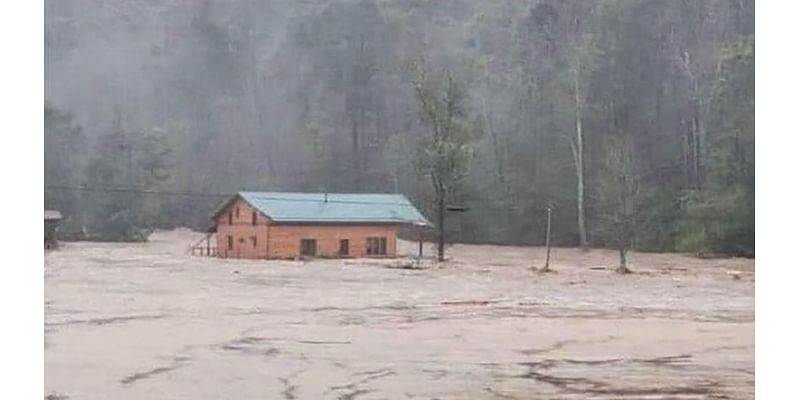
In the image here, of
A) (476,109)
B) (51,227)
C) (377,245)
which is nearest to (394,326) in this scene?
(377,245)

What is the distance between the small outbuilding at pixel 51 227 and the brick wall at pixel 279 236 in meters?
0.44

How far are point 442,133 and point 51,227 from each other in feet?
3.72

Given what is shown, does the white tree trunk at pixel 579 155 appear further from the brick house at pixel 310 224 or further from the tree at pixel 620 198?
the brick house at pixel 310 224

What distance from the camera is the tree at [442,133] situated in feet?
10.7

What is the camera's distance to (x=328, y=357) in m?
3.10

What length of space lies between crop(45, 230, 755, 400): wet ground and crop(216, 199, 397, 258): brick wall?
4 centimetres

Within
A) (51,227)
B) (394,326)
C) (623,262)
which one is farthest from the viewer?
(623,262)

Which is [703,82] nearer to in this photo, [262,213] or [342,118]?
[342,118]

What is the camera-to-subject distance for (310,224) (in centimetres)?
321

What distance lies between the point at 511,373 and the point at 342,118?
34.6 inches

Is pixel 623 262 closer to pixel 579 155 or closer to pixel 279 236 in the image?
pixel 579 155

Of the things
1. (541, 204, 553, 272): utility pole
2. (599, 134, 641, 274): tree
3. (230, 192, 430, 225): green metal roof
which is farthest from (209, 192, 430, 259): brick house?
(599, 134, 641, 274): tree
